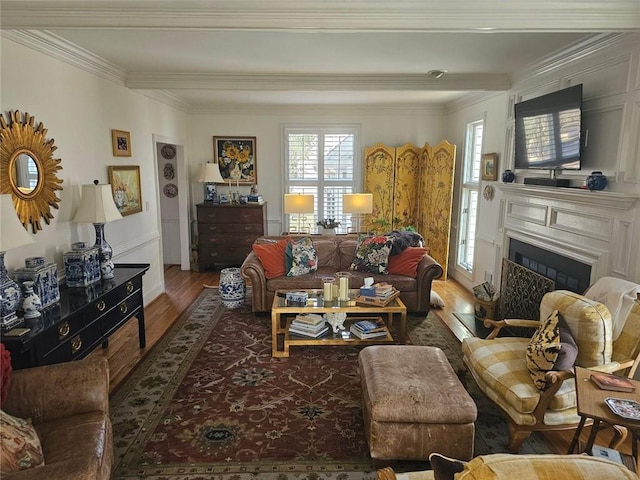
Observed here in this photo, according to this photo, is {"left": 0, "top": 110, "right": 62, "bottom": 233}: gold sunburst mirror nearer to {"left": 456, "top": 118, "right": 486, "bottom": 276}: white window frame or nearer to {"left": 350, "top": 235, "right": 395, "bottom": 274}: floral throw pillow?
{"left": 350, "top": 235, "right": 395, "bottom": 274}: floral throw pillow

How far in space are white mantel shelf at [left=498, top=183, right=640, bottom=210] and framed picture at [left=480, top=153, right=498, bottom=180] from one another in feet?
2.10

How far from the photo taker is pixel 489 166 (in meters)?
5.02

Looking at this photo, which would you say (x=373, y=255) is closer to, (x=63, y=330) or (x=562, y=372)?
(x=562, y=372)

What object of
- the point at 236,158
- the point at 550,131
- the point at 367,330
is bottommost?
the point at 367,330

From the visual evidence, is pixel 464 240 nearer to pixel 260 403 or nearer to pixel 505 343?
pixel 505 343

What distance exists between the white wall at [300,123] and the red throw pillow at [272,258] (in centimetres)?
269

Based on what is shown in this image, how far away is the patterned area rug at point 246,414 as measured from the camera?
2340 mm

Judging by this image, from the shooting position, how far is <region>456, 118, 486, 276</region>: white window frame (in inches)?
222

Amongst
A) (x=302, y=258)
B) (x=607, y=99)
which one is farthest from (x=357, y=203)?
(x=607, y=99)

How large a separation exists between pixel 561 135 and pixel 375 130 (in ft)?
12.4

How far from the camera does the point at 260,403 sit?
2947 millimetres

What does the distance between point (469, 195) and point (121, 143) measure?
451cm

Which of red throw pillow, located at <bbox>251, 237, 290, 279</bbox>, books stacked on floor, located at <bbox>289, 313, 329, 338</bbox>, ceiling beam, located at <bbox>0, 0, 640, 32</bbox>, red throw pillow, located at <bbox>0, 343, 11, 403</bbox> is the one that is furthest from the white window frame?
red throw pillow, located at <bbox>0, 343, 11, 403</bbox>

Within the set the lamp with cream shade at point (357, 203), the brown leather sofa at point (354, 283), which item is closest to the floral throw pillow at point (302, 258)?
the brown leather sofa at point (354, 283)
